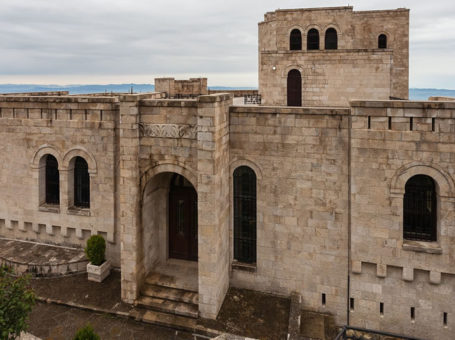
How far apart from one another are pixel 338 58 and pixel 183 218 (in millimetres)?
12994

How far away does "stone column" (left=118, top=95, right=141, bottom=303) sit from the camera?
1174 centimetres

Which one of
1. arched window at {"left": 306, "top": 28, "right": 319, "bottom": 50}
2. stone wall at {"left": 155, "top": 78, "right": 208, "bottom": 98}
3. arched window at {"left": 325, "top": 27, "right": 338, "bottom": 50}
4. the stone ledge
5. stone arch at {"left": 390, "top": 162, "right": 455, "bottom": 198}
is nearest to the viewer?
stone arch at {"left": 390, "top": 162, "right": 455, "bottom": 198}

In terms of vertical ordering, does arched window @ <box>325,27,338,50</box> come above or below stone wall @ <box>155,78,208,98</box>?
above

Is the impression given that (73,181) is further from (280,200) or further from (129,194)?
(280,200)

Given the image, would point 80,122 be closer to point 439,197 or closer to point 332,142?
point 332,142

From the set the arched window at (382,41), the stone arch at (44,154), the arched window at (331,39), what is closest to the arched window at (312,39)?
the arched window at (331,39)

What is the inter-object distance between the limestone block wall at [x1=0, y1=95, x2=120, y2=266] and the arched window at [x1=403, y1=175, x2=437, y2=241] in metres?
10.8

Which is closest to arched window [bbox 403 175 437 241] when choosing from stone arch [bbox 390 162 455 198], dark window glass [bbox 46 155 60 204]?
stone arch [bbox 390 162 455 198]

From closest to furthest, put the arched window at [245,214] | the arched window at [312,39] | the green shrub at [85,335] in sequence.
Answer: the green shrub at [85,335] → the arched window at [245,214] → the arched window at [312,39]

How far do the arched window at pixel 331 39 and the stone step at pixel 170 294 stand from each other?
1893 cm

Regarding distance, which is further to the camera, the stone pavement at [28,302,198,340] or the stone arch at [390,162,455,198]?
the stone pavement at [28,302,198,340]

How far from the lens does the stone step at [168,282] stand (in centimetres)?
1246

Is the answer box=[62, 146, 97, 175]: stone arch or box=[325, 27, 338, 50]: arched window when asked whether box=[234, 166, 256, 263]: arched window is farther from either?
box=[325, 27, 338, 50]: arched window

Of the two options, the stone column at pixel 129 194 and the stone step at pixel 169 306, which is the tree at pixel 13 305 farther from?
the stone step at pixel 169 306
